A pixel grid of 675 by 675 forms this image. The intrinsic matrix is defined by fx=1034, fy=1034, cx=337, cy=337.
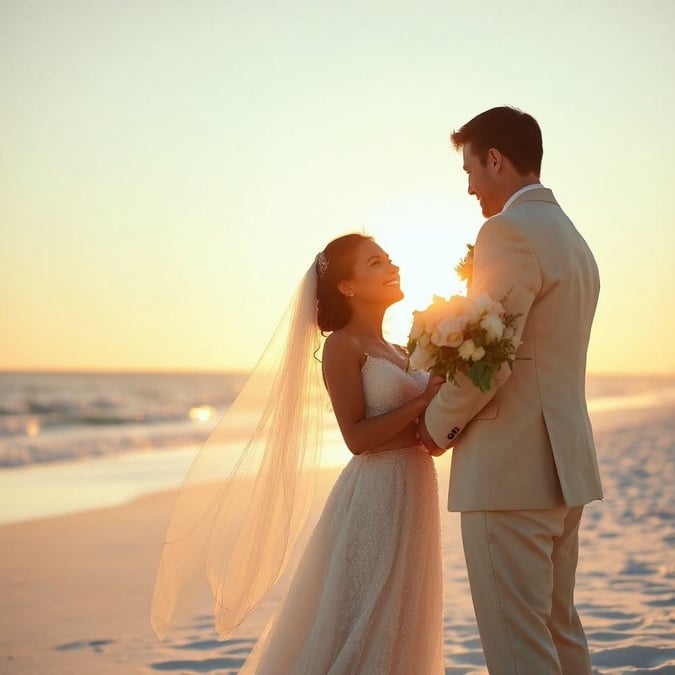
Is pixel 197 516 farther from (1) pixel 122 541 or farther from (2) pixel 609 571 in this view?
(1) pixel 122 541

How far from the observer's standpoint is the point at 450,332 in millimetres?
3805

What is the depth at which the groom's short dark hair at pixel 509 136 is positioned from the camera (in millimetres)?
4062

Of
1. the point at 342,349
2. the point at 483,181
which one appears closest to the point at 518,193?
the point at 483,181

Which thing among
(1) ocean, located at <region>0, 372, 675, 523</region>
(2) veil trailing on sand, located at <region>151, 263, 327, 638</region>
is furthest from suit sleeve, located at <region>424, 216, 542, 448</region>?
(1) ocean, located at <region>0, 372, 675, 523</region>

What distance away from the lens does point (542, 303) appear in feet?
13.0

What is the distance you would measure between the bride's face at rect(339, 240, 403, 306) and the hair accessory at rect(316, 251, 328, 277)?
132mm

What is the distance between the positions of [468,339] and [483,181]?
2.39ft

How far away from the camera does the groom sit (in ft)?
12.9

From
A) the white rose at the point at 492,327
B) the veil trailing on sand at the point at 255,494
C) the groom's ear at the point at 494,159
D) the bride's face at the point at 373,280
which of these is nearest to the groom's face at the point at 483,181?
the groom's ear at the point at 494,159

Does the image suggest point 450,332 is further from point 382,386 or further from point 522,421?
point 382,386

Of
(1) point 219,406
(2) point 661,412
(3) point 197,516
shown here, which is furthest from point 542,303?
(1) point 219,406

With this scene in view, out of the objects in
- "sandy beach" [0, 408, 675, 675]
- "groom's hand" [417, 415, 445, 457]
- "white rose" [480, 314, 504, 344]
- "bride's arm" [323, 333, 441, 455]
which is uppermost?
"white rose" [480, 314, 504, 344]

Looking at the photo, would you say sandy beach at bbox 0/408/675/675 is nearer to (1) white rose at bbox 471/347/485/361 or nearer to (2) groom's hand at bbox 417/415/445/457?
(2) groom's hand at bbox 417/415/445/457

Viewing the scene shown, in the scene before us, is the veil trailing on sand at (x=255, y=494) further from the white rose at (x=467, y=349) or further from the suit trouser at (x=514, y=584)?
the white rose at (x=467, y=349)
